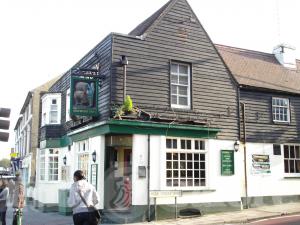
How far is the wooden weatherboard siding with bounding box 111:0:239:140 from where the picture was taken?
52.5 feet

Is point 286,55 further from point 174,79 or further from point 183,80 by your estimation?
point 174,79

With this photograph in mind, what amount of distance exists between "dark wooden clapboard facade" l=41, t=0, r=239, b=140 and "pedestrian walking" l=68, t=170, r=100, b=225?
7.29m

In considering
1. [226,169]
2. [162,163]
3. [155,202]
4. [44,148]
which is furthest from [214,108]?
[44,148]

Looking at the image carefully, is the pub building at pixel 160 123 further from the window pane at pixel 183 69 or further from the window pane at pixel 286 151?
the window pane at pixel 286 151

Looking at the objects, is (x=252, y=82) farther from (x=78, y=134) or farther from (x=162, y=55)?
(x=78, y=134)

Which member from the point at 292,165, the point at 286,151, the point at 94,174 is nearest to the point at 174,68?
the point at 94,174

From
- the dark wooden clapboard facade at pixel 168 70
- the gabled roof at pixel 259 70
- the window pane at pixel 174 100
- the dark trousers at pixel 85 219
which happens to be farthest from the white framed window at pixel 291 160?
the dark trousers at pixel 85 219

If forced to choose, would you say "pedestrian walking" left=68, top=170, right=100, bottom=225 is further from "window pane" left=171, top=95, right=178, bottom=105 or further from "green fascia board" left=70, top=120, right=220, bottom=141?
"window pane" left=171, top=95, right=178, bottom=105

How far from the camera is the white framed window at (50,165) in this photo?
22125 millimetres

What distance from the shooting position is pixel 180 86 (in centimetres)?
1717

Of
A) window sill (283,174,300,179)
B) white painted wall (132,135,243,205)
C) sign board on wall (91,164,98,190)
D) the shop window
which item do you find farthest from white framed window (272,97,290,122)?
sign board on wall (91,164,98,190)

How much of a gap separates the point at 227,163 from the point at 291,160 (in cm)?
404

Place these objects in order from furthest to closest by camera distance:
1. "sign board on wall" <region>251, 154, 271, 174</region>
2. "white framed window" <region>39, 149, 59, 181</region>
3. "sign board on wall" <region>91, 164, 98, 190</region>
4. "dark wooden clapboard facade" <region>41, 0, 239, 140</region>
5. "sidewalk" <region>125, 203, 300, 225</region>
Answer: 1. "white framed window" <region>39, 149, 59, 181</region>
2. "sign board on wall" <region>251, 154, 271, 174</region>
3. "dark wooden clapboard facade" <region>41, 0, 239, 140</region>
4. "sign board on wall" <region>91, 164, 98, 190</region>
5. "sidewalk" <region>125, 203, 300, 225</region>

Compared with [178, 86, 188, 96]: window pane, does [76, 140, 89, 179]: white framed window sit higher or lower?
lower
